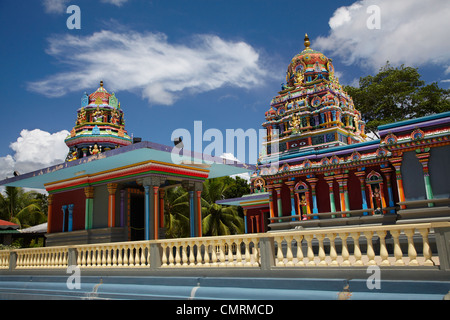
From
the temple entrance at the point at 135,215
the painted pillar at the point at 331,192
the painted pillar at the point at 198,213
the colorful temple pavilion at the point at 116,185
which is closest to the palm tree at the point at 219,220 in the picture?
the colorful temple pavilion at the point at 116,185

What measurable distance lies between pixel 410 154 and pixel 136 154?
1057cm

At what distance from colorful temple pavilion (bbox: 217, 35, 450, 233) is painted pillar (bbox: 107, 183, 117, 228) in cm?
792

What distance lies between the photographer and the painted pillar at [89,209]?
16750mm

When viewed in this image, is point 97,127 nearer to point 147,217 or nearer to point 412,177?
point 147,217

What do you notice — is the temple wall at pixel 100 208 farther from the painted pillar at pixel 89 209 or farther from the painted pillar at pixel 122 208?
the painted pillar at pixel 122 208

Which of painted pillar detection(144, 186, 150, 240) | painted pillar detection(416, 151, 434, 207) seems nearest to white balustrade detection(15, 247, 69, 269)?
painted pillar detection(144, 186, 150, 240)

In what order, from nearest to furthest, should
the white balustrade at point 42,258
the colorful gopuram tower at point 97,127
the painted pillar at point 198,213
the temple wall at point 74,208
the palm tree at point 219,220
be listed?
1. the white balustrade at point 42,258
2. the painted pillar at point 198,213
3. the temple wall at point 74,208
4. the colorful gopuram tower at point 97,127
5. the palm tree at point 219,220

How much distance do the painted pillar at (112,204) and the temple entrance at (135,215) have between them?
75 centimetres

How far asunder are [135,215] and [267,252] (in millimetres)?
11378

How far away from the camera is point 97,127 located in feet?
67.4

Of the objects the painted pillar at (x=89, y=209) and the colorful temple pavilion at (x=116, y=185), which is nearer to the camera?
Result: the colorful temple pavilion at (x=116, y=185)

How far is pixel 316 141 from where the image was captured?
23.2 meters

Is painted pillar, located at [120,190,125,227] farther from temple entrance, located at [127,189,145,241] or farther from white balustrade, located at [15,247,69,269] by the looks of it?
white balustrade, located at [15,247,69,269]

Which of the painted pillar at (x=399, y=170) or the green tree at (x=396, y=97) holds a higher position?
the green tree at (x=396, y=97)
